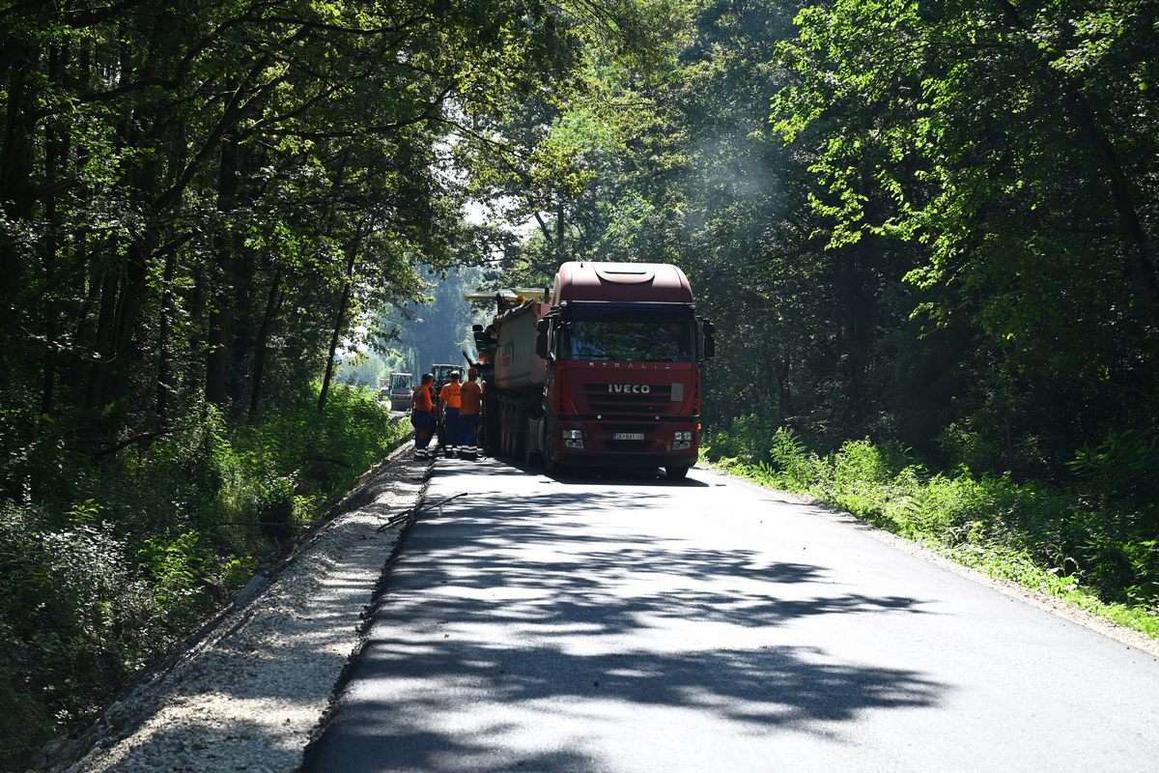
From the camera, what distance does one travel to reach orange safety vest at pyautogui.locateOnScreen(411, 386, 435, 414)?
33938 mm

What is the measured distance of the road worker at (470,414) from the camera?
33.4 metres

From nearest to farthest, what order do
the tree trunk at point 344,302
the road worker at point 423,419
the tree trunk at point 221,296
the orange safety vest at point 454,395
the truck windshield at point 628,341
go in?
the tree trunk at point 221,296, the truck windshield at point 628,341, the tree trunk at point 344,302, the orange safety vest at point 454,395, the road worker at point 423,419

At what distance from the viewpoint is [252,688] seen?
7.54 meters

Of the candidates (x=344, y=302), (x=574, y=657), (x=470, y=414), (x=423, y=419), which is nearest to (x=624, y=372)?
(x=470, y=414)

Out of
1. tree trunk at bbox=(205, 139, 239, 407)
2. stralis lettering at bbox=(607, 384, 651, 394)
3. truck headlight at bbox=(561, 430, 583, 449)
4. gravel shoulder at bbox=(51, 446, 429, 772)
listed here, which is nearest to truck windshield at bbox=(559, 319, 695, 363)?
stralis lettering at bbox=(607, 384, 651, 394)

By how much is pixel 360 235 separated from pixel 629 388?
9390 mm

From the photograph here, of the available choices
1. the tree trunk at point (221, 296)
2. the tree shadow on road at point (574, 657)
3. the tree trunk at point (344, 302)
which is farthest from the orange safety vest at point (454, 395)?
the tree shadow on road at point (574, 657)

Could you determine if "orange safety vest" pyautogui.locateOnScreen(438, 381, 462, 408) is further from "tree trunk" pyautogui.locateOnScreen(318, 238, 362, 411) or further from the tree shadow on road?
the tree shadow on road

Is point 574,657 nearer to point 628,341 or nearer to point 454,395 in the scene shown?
point 628,341

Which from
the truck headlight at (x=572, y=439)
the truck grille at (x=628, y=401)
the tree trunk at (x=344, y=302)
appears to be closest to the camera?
the truck grille at (x=628, y=401)

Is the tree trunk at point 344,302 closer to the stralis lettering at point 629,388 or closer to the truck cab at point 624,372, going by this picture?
the truck cab at point 624,372

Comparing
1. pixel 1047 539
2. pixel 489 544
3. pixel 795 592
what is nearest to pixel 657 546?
pixel 489 544

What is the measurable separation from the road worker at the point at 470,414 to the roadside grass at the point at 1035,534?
10992 millimetres

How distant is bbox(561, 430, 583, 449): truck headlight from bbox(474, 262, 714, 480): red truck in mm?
18
